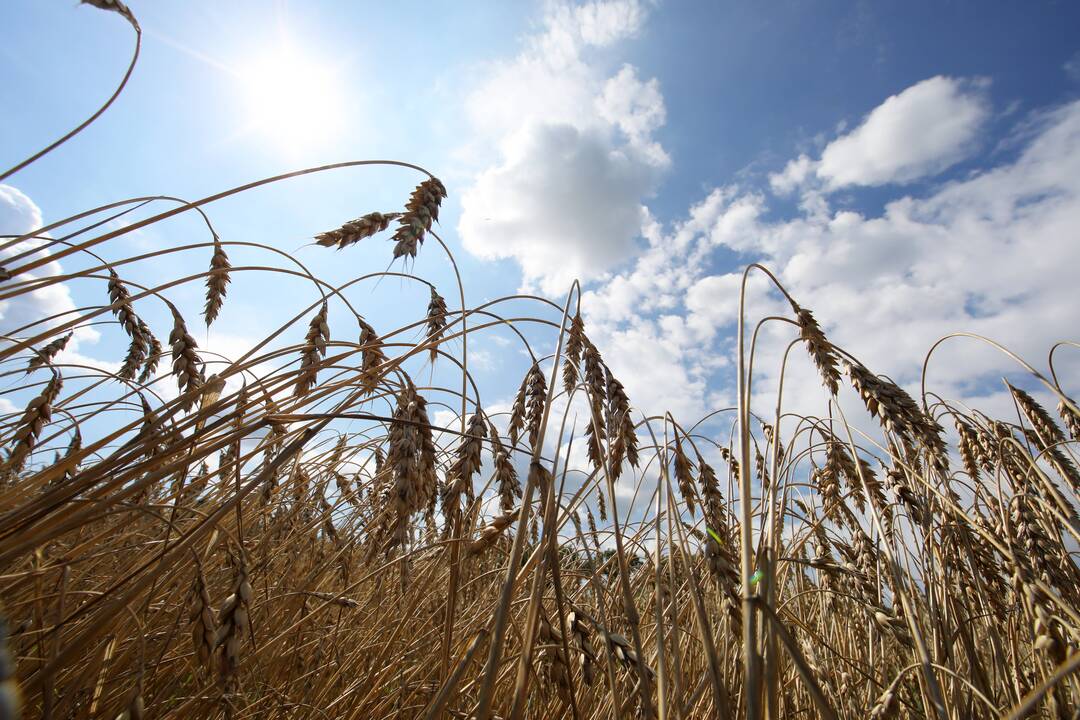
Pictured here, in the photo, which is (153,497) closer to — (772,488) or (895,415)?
(772,488)

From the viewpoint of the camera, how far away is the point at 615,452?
71.5 inches

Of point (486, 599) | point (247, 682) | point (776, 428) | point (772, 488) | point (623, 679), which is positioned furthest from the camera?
point (486, 599)

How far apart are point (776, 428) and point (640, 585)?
4.29 feet

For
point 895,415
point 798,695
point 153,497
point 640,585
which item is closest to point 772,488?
point 895,415

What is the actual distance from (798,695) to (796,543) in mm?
639

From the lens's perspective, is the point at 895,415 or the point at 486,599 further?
the point at 486,599

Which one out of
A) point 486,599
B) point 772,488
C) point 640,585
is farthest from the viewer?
point 640,585

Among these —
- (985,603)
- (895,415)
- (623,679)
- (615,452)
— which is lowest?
(623,679)

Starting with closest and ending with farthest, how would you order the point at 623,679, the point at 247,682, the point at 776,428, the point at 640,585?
1. the point at 776,428
2. the point at 623,679
3. the point at 247,682
4. the point at 640,585

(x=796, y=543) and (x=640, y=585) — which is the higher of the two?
(x=796, y=543)


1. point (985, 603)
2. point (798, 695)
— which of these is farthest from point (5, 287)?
point (985, 603)

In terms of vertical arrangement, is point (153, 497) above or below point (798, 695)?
above

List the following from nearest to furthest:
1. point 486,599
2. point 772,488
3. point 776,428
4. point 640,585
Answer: point 772,488
point 776,428
point 486,599
point 640,585

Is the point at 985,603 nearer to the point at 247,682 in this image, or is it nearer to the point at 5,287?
the point at 247,682
